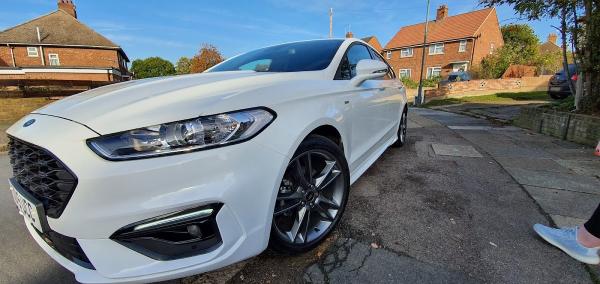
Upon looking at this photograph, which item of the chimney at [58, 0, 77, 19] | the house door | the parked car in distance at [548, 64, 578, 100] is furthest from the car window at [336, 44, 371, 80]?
the chimney at [58, 0, 77, 19]

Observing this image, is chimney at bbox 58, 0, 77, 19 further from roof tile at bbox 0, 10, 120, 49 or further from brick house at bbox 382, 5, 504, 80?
brick house at bbox 382, 5, 504, 80

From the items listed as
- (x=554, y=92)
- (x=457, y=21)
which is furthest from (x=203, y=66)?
(x=554, y=92)

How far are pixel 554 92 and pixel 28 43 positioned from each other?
39844mm

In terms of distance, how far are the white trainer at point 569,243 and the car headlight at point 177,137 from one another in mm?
2146

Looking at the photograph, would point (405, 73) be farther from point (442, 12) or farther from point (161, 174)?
point (161, 174)

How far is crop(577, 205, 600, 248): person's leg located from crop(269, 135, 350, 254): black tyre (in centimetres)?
151

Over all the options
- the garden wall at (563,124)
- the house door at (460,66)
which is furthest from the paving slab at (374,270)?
the house door at (460,66)

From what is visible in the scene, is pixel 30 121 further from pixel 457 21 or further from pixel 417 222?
pixel 457 21

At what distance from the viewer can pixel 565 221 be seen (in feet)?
8.15

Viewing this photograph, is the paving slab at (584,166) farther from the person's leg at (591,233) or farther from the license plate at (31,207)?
the license plate at (31,207)

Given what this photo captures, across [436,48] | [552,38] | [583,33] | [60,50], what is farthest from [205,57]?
[552,38]

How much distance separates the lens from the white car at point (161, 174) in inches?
51.4

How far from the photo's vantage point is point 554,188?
3.18 meters

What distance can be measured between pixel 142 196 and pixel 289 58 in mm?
1971
